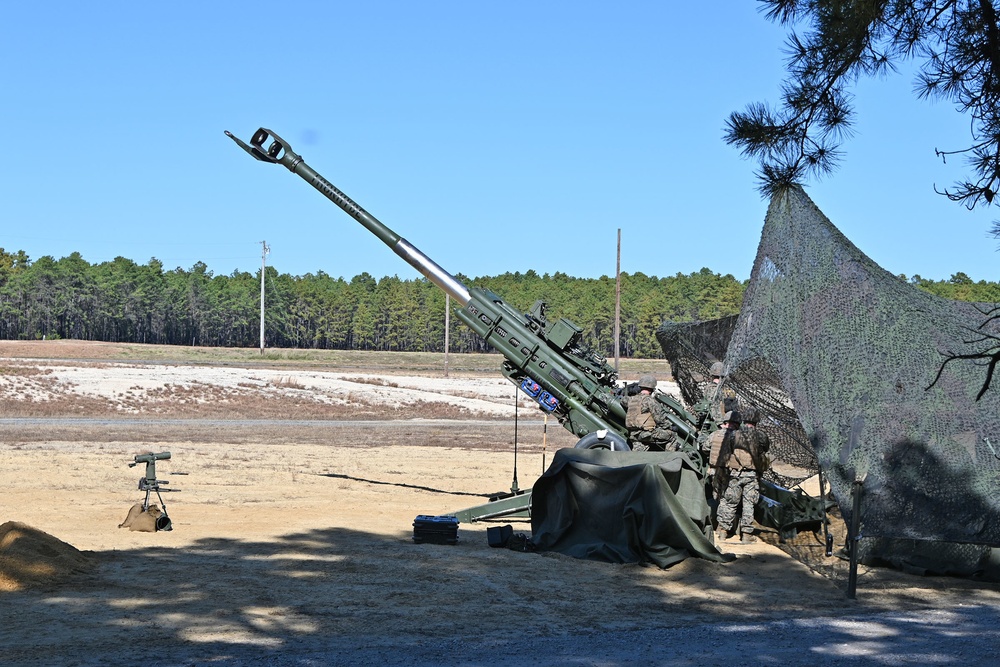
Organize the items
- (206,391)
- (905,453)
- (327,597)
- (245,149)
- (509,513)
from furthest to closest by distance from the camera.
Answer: (206,391) < (245,149) < (509,513) < (905,453) < (327,597)

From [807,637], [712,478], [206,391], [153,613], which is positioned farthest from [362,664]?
[206,391]

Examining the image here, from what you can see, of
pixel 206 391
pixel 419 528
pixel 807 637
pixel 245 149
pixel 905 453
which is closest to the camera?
pixel 807 637

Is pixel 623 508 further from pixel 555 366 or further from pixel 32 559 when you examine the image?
pixel 32 559

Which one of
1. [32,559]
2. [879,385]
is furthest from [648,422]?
[32,559]

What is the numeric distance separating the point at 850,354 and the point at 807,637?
139 inches

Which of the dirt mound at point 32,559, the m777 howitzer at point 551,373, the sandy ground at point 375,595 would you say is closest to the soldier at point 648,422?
the m777 howitzer at point 551,373

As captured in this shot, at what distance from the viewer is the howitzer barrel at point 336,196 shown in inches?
629

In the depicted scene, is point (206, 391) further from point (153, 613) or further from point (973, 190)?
point (973, 190)

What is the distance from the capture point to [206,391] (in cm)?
4384

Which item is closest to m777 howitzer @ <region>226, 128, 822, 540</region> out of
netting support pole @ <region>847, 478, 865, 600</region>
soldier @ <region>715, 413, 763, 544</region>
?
soldier @ <region>715, 413, 763, 544</region>

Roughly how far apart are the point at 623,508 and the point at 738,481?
1999 millimetres

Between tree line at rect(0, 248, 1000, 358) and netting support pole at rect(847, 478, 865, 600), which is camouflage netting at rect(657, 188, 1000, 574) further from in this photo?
tree line at rect(0, 248, 1000, 358)

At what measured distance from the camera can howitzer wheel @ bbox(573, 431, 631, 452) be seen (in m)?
14.0

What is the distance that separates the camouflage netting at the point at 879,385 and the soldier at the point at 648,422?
174 cm
